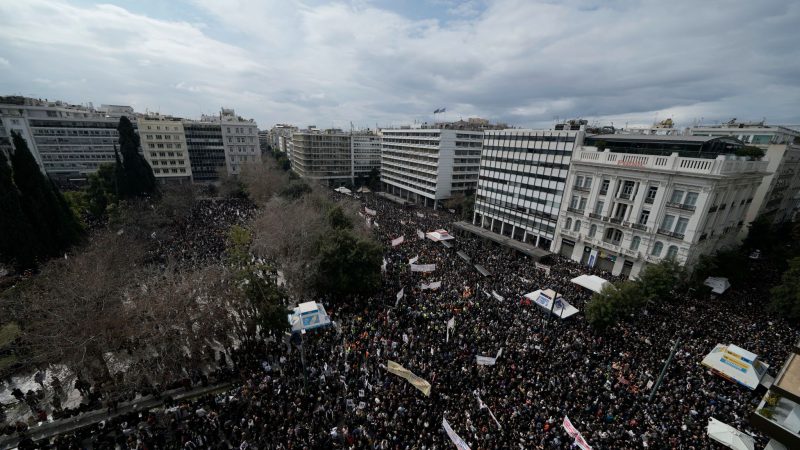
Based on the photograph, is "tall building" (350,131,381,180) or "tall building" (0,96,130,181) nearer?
"tall building" (0,96,130,181)

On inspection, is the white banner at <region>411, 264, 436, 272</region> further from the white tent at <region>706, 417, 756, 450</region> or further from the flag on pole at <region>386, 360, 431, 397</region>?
the white tent at <region>706, 417, 756, 450</region>

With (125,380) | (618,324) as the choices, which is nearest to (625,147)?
(618,324)

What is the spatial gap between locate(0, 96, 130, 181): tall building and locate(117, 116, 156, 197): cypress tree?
29.7 meters

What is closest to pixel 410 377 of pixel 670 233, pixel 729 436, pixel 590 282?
pixel 729 436

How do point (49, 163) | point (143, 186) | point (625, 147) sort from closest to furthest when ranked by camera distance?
point (625, 147) < point (143, 186) < point (49, 163)

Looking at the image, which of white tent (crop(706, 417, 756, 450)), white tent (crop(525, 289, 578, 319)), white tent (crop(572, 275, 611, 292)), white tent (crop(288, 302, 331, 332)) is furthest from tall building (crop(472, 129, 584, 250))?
white tent (crop(288, 302, 331, 332))

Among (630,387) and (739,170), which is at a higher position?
(739,170)

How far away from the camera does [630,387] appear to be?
19.3 metres

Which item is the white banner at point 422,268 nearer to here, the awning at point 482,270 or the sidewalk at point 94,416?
the awning at point 482,270

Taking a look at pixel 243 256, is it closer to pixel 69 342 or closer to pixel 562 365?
pixel 69 342

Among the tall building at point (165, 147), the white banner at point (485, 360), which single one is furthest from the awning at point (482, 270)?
the tall building at point (165, 147)

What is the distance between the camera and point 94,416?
57.0 ft

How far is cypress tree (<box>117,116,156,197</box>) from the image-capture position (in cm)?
5309

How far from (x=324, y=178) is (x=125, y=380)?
80.1 metres
